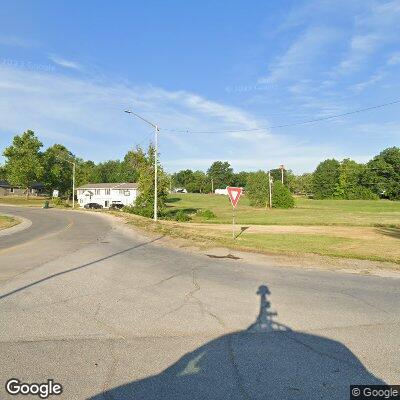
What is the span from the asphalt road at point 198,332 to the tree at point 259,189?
66907mm

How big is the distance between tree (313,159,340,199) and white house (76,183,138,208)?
79618 millimetres

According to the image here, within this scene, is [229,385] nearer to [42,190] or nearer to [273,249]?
[273,249]

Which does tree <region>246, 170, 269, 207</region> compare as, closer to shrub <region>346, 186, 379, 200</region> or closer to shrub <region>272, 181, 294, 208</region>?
shrub <region>272, 181, 294, 208</region>

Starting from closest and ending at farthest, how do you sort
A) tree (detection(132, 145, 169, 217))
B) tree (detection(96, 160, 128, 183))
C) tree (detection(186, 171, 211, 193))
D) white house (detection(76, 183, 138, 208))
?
tree (detection(132, 145, 169, 217))
white house (detection(76, 183, 138, 208))
tree (detection(96, 160, 128, 183))
tree (detection(186, 171, 211, 193))

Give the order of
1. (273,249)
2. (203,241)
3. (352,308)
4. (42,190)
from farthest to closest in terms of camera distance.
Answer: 1. (42,190)
2. (203,241)
3. (273,249)
4. (352,308)

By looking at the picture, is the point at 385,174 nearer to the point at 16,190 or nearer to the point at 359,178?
the point at 359,178

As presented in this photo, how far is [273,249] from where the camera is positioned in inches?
681

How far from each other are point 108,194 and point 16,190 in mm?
50712

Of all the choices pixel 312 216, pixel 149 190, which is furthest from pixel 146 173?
pixel 312 216

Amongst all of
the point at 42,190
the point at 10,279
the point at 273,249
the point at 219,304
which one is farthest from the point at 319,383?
the point at 42,190

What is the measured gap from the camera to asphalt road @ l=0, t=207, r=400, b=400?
4730 millimetres

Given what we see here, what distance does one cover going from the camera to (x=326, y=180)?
5458 inches

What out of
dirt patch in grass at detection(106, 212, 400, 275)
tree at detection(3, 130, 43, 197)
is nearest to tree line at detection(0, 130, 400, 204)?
tree at detection(3, 130, 43, 197)

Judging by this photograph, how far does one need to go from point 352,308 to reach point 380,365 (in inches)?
113
